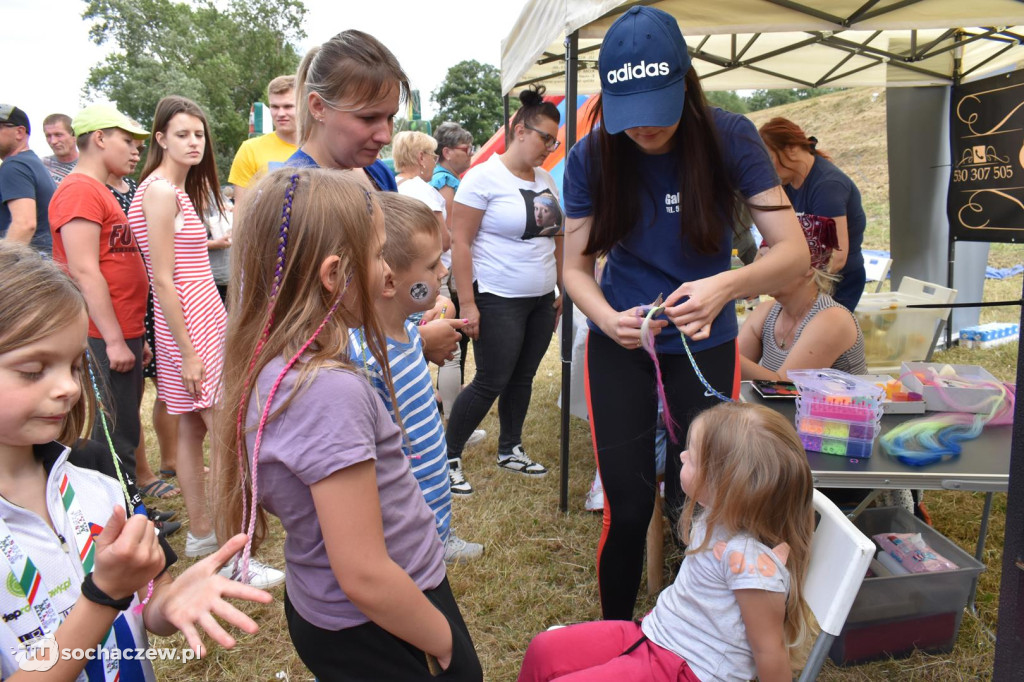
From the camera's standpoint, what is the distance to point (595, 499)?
3.22 metres

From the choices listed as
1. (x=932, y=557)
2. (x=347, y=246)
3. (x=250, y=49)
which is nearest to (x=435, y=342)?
(x=347, y=246)

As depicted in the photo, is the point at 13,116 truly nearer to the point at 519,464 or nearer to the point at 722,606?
the point at 519,464

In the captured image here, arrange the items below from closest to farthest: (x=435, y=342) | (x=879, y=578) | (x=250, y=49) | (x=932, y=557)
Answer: (x=435, y=342) → (x=879, y=578) → (x=932, y=557) → (x=250, y=49)

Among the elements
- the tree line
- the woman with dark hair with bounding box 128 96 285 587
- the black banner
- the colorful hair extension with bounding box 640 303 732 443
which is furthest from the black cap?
the tree line

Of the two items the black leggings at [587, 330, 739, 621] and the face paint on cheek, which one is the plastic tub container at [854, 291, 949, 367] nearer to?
the black leggings at [587, 330, 739, 621]

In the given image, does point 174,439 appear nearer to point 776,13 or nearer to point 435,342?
point 435,342

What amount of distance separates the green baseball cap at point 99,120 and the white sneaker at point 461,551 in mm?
2203

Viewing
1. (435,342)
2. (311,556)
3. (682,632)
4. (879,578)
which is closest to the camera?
(311,556)

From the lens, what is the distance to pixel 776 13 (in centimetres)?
333

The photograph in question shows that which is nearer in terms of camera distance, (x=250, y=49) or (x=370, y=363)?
(x=370, y=363)

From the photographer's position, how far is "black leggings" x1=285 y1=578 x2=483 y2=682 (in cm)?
112

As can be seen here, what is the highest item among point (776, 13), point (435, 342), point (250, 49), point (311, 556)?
point (250, 49)

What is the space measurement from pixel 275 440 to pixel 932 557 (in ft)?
6.90

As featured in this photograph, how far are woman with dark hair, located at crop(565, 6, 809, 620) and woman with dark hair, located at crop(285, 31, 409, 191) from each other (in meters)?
0.56
